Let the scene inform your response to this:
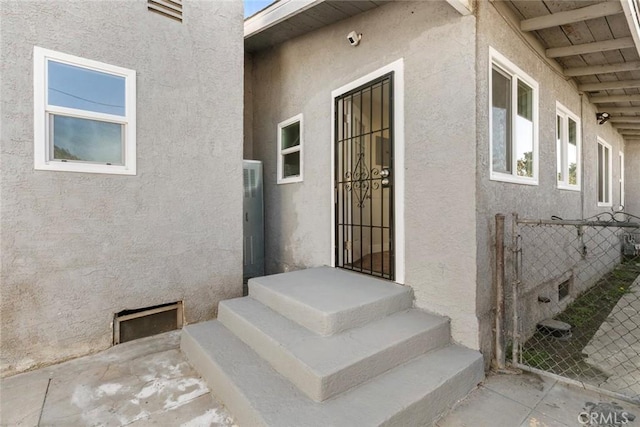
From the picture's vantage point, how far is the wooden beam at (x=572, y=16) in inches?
105

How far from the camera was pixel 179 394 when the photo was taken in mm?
2381

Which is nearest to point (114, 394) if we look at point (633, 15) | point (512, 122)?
point (512, 122)

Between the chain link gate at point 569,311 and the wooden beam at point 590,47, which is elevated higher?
the wooden beam at point 590,47

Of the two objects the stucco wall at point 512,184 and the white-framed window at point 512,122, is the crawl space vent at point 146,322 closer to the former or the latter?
the stucco wall at point 512,184

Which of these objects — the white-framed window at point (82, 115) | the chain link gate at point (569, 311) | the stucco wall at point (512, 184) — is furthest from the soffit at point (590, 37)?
the white-framed window at point (82, 115)

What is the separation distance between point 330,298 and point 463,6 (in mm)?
2731

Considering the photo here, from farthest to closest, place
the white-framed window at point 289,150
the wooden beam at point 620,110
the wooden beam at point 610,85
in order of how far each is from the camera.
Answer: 1. the wooden beam at point 620,110
2. the white-framed window at point 289,150
3. the wooden beam at point 610,85

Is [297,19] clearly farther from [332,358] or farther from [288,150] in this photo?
[332,358]

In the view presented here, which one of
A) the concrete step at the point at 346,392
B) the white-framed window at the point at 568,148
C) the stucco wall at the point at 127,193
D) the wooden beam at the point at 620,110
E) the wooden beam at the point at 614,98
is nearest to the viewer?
the concrete step at the point at 346,392

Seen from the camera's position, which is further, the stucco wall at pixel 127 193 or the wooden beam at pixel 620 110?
the wooden beam at pixel 620 110

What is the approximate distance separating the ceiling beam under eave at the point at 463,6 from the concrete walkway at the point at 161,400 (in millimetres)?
3095

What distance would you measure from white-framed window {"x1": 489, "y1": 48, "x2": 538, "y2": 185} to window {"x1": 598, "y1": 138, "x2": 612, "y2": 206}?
4.34m

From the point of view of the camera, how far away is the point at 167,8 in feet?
11.1

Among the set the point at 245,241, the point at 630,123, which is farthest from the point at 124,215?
the point at 630,123
